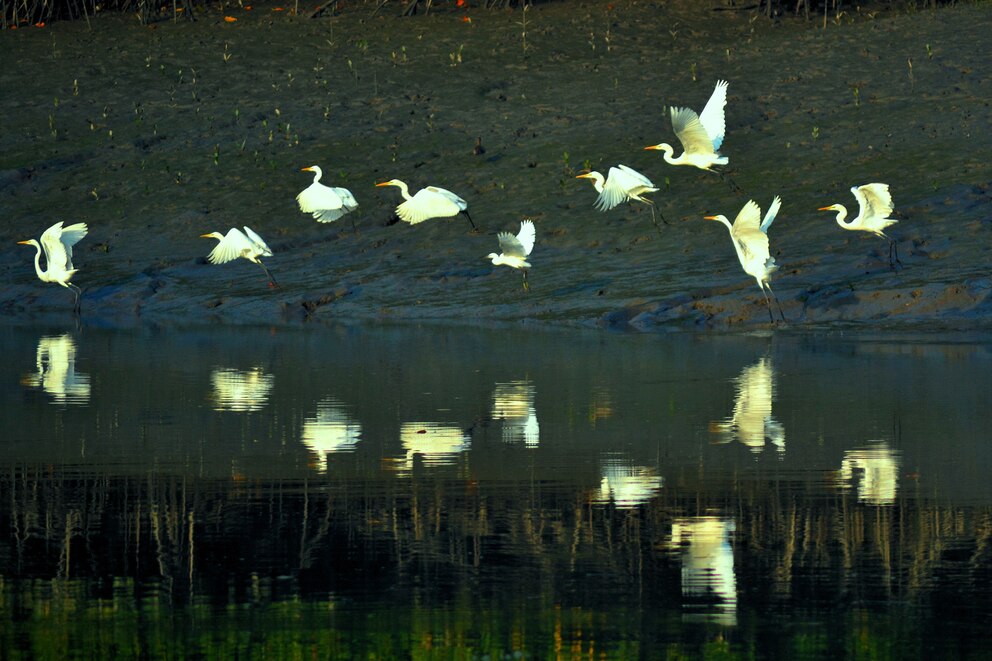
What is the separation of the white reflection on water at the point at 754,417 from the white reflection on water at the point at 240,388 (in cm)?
326

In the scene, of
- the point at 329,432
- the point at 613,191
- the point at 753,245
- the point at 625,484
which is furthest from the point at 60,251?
the point at 625,484

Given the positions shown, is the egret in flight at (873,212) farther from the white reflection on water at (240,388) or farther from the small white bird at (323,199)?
the white reflection on water at (240,388)

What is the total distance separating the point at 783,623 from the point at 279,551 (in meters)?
2.23

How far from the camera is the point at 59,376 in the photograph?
15750 mm

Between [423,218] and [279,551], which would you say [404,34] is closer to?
[423,218]

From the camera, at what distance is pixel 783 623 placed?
257 inches

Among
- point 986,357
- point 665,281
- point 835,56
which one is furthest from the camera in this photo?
point 835,56

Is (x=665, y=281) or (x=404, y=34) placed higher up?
(x=404, y=34)

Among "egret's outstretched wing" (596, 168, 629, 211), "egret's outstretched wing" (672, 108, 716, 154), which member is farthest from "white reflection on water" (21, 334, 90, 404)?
"egret's outstretched wing" (672, 108, 716, 154)

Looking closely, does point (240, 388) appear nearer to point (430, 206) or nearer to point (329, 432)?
point (329, 432)

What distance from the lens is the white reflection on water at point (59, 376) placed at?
1416 centimetres

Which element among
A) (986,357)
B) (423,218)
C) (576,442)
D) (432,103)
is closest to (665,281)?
(423,218)

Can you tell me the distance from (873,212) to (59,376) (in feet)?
32.2

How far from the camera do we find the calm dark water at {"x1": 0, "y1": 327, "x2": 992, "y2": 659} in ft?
21.4
